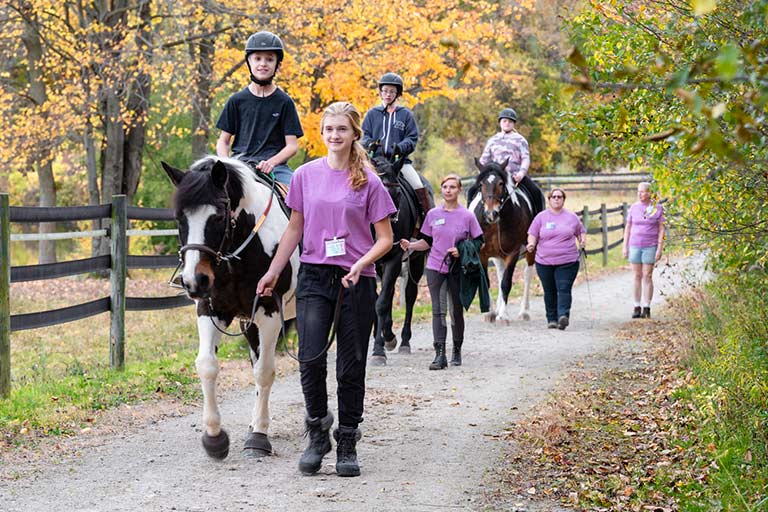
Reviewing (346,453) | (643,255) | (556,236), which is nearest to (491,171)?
(556,236)

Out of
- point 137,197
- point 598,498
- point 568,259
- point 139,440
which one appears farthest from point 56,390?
point 137,197

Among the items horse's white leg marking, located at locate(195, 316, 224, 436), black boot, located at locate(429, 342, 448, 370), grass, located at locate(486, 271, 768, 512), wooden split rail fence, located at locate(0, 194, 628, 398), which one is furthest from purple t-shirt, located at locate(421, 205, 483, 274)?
horse's white leg marking, located at locate(195, 316, 224, 436)

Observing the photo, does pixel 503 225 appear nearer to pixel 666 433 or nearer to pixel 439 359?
pixel 439 359

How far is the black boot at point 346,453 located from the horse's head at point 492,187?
7758 mm

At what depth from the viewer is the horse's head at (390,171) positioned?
10.9 m

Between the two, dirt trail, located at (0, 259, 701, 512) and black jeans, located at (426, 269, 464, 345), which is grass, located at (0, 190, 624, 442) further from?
black jeans, located at (426, 269, 464, 345)

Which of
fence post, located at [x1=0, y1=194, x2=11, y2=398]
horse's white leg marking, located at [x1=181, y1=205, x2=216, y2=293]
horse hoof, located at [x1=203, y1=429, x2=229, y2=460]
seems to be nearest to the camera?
horse's white leg marking, located at [x1=181, y1=205, x2=216, y2=293]

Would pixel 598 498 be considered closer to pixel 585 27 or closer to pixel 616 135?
pixel 616 135

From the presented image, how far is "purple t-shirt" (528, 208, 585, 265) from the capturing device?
13.8 m

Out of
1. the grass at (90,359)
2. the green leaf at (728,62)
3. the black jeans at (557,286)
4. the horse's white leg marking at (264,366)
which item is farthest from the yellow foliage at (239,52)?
the green leaf at (728,62)

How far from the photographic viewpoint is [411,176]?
11453 millimetres

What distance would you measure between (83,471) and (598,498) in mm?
3194

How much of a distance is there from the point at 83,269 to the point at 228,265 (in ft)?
12.5

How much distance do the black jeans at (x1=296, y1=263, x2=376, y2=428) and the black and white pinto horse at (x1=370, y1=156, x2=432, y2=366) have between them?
4387 millimetres
